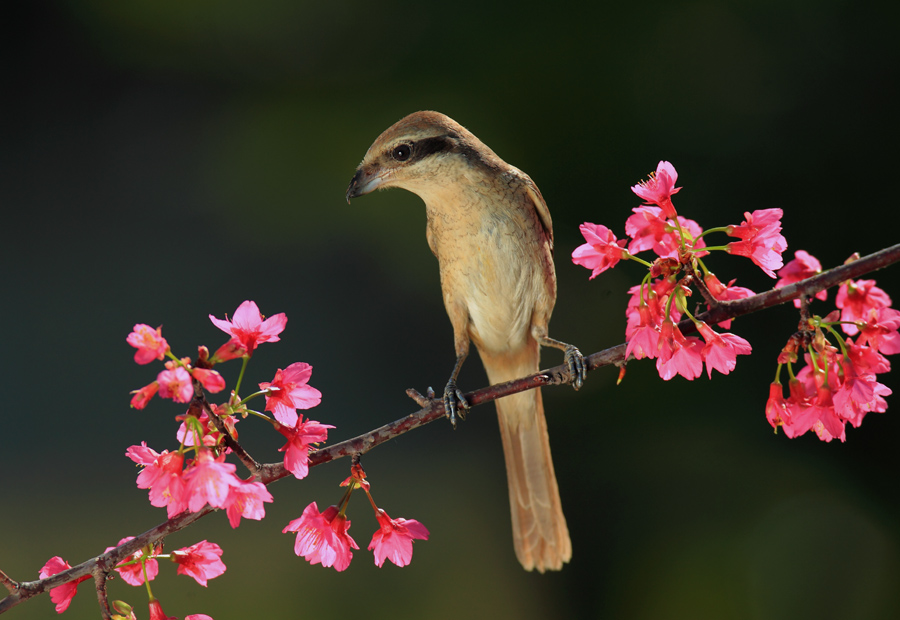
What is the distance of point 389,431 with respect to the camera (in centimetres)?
62

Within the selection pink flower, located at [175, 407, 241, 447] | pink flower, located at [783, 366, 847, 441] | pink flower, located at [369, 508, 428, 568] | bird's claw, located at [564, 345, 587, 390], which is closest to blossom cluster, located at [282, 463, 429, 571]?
pink flower, located at [369, 508, 428, 568]

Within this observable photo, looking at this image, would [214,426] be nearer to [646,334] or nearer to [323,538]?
[323,538]

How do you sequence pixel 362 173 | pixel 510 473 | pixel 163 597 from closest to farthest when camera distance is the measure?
1. pixel 362 173
2. pixel 510 473
3. pixel 163 597

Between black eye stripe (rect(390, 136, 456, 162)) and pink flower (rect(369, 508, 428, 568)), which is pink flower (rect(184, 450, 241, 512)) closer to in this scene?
pink flower (rect(369, 508, 428, 568))

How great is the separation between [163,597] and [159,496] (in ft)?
4.12

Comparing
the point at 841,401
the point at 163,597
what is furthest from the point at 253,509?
the point at 163,597

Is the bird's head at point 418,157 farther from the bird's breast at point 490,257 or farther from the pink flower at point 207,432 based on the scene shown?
the pink flower at point 207,432

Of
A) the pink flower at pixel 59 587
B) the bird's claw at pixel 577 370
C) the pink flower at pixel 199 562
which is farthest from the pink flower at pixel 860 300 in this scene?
the pink flower at pixel 59 587

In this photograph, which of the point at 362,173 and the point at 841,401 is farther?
the point at 362,173

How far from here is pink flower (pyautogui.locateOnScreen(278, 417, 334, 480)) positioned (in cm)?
57

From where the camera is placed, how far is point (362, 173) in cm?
Answer: 82

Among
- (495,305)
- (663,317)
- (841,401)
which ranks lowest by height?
(841,401)

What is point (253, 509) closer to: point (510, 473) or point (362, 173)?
point (362, 173)

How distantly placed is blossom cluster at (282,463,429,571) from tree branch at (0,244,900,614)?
0.03 metres
